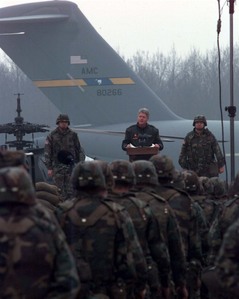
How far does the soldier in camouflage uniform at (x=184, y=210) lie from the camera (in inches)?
310

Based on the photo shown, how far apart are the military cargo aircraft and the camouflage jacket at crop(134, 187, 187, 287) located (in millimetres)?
11408

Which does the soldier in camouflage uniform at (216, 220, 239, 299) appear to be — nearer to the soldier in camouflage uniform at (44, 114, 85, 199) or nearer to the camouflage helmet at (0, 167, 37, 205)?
the camouflage helmet at (0, 167, 37, 205)

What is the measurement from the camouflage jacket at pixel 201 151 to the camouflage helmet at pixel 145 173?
259 inches

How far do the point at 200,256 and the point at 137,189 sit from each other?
1007 millimetres

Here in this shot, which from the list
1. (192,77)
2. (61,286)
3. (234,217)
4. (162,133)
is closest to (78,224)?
(234,217)

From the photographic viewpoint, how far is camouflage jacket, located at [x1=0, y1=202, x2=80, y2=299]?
4590mm

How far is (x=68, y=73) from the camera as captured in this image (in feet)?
62.4

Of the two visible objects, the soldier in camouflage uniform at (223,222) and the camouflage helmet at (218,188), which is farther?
the camouflage helmet at (218,188)

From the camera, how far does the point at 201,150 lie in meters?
14.0

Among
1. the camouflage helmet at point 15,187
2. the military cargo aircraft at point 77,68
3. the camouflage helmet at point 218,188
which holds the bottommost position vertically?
the camouflage helmet at point 218,188

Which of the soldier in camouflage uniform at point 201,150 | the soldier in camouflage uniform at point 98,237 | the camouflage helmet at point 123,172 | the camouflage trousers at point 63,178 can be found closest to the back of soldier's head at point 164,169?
the camouflage helmet at point 123,172

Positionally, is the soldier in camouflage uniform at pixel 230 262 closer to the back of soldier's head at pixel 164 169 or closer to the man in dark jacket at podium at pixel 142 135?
the back of soldier's head at pixel 164 169

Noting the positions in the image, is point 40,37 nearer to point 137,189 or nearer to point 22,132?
point 22,132

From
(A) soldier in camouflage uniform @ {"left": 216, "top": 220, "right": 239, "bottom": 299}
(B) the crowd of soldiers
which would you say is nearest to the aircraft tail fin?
(B) the crowd of soldiers
